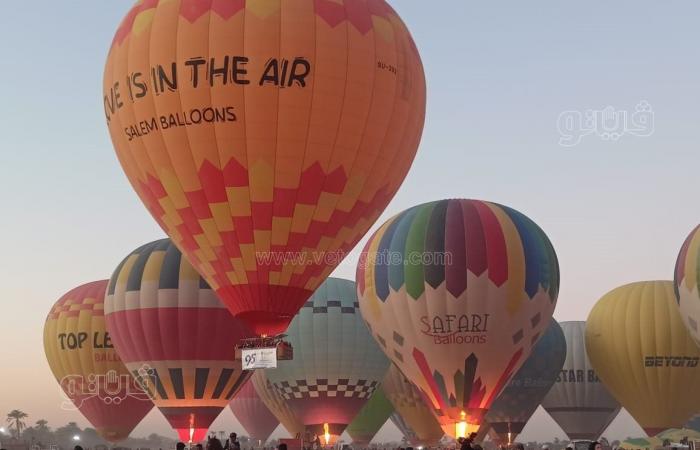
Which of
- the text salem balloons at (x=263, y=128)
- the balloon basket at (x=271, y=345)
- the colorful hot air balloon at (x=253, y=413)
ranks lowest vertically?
the balloon basket at (x=271, y=345)

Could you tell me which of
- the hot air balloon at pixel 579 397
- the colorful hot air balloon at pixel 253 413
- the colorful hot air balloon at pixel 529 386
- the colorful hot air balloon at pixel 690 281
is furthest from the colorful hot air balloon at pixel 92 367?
the colorful hot air balloon at pixel 690 281

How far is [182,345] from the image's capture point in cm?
3061

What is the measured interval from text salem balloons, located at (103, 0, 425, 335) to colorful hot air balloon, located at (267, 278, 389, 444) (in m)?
14.5

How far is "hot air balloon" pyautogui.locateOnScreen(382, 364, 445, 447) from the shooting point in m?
43.8

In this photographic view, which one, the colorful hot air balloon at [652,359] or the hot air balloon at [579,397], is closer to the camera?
the colorful hot air balloon at [652,359]

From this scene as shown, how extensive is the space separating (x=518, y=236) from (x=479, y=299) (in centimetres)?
235

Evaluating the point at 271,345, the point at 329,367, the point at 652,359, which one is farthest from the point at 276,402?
the point at 271,345

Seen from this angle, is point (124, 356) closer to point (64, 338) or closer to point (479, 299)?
point (64, 338)

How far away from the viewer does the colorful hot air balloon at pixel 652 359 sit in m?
35.8

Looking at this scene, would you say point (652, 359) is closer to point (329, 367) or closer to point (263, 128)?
point (329, 367)

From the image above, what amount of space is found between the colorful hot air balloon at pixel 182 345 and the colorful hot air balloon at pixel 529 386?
1259 centimetres

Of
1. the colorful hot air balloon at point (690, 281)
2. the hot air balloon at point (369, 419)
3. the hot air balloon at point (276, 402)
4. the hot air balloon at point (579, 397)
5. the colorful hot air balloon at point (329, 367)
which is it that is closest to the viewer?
the colorful hot air balloon at point (690, 281)

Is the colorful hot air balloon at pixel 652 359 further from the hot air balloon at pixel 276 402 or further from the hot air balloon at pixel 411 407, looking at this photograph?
the hot air balloon at pixel 276 402

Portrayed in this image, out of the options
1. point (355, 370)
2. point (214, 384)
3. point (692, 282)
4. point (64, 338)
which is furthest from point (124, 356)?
point (692, 282)
